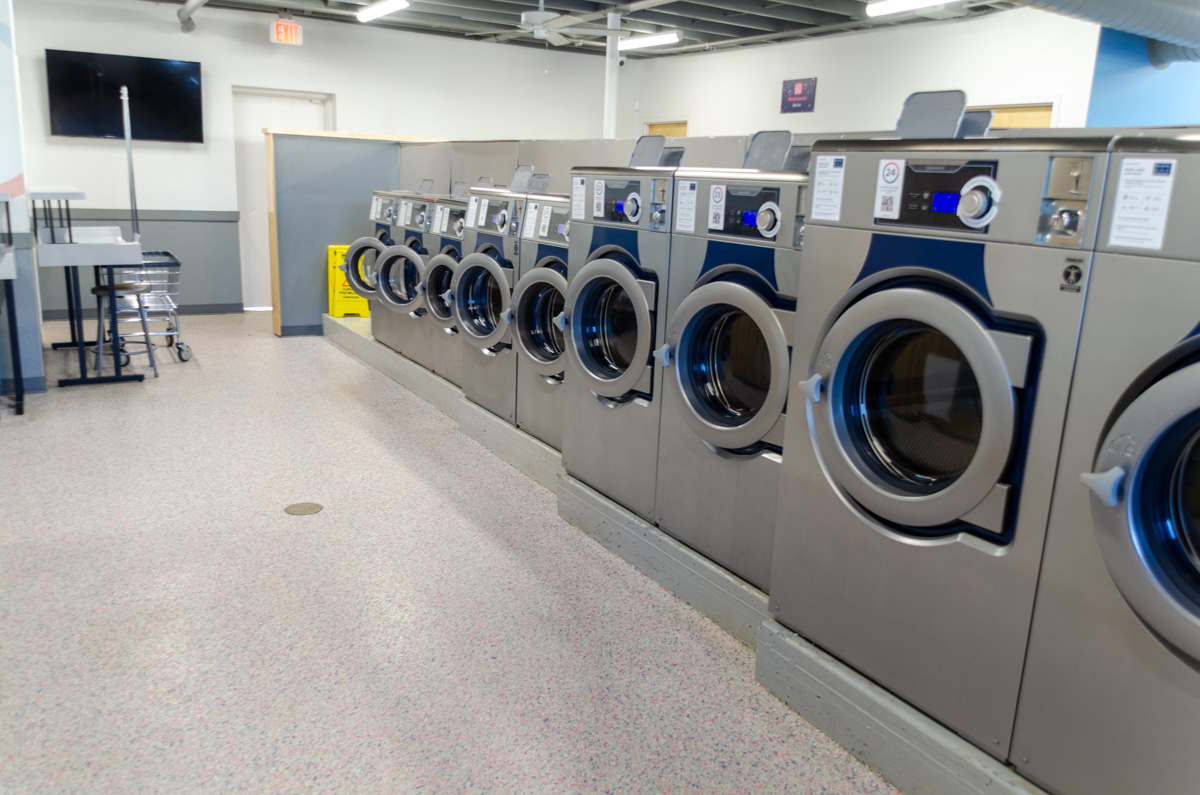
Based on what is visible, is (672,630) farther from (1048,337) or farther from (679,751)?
(1048,337)

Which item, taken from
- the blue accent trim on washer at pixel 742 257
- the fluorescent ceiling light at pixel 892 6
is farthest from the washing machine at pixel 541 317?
the fluorescent ceiling light at pixel 892 6

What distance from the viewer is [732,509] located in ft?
8.66

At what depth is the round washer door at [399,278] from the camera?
5.33 metres

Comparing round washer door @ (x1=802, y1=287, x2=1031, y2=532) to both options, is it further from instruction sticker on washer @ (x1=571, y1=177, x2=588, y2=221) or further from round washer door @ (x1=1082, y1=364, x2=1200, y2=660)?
instruction sticker on washer @ (x1=571, y1=177, x2=588, y2=221)

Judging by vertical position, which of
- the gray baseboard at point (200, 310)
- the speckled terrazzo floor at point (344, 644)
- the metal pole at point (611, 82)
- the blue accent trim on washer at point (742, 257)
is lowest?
the speckled terrazzo floor at point (344, 644)

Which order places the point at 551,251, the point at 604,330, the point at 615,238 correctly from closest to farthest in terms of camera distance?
the point at 615,238 < the point at 604,330 < the point at 551,251

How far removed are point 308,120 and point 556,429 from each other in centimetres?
701

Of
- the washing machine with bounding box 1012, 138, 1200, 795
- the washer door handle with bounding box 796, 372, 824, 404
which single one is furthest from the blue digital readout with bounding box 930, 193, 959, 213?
the washer door handle with bounding box 796, 372, 824, 404

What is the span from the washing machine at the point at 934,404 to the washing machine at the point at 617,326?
84cm

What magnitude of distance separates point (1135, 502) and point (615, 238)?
199 cm

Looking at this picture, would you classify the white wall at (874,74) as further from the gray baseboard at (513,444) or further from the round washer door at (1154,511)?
the round washer door at (1154,511)

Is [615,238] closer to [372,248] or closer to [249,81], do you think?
[372,248]

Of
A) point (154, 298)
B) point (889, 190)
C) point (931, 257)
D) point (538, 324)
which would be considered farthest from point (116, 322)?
point (931, 257)

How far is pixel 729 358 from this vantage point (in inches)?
107
